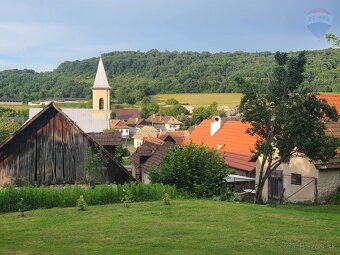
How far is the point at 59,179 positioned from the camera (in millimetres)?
19844

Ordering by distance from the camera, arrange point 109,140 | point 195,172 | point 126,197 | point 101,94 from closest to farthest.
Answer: point 126,197 < point 195,172 < point 109,140 < point 101,94

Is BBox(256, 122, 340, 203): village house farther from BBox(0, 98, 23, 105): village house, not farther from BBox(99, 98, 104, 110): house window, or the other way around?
BBox(0, 98, 23, 105): village house

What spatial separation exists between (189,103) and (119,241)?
143 m

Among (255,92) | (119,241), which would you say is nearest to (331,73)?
(255,92)

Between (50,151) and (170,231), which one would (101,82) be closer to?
(50,151)

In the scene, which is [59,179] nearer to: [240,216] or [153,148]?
[240,216]

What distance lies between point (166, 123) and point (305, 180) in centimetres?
10574

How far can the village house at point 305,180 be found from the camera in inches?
931

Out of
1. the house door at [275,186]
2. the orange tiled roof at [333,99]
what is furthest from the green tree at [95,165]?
the orange tiled roof at [333,99]

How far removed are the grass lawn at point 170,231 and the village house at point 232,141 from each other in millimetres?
13741

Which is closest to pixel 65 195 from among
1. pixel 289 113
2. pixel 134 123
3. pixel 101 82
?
pixel 289 113

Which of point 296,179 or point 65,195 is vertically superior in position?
point 65,195

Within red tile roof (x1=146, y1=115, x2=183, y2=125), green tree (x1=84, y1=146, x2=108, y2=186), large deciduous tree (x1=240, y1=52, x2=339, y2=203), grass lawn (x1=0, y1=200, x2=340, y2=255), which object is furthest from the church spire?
grass lawn (x1=0, y1=200, x2=340, y2=255)

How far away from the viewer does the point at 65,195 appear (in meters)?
16.8
